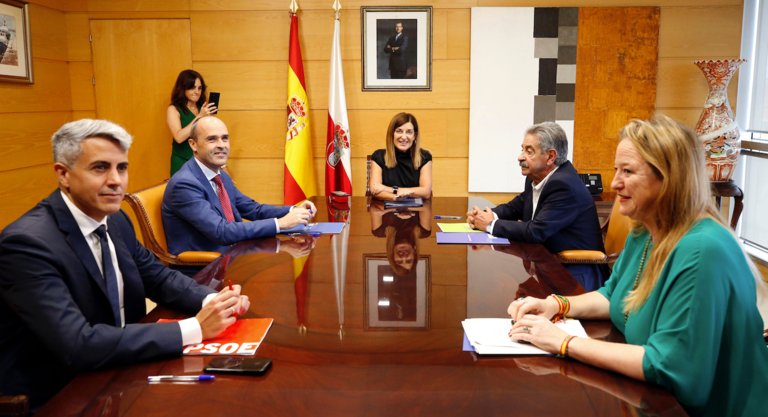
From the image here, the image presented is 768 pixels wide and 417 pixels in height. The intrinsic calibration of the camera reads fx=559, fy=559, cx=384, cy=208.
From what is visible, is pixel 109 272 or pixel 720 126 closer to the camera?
pixel 109 272

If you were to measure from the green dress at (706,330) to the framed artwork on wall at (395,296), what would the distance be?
0.54 metres

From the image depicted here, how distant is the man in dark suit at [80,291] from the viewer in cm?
123

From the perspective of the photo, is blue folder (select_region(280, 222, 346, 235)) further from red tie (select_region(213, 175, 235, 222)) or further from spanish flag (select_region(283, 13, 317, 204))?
spanish flag (select_region(283, 13, 317, 204))

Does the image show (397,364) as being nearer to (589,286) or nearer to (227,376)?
(227,376)

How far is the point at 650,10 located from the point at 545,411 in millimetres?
4550

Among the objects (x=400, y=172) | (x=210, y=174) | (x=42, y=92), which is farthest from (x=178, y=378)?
(x=42, y=92)

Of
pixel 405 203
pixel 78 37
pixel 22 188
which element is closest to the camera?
pixel 405 203

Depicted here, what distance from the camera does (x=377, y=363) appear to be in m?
1.22

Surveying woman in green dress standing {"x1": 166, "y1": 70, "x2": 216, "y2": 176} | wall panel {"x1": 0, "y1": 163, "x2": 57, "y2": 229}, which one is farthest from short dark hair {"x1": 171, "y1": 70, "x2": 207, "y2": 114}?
wall panel {"x1": 0, "y1": 163, "x2": 57, "y2": 229}

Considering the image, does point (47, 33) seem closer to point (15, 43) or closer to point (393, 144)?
point (15, 43)

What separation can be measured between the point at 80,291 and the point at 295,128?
337 cm

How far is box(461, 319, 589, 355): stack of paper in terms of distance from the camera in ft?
4.14

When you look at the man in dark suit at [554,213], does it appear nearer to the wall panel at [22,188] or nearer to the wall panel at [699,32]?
the wall panel at [699,32]

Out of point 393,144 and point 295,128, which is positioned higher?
point 295,128
